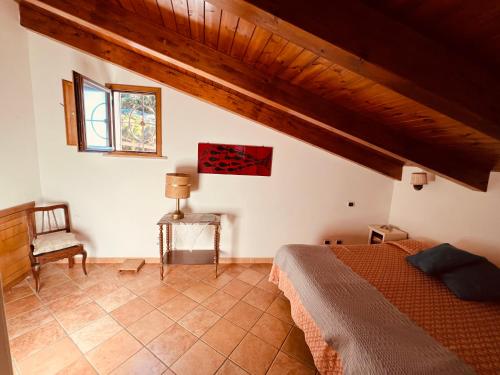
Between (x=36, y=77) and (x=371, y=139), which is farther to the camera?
(x=36, y=77)

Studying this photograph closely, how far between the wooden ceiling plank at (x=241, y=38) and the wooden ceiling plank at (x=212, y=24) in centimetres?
13

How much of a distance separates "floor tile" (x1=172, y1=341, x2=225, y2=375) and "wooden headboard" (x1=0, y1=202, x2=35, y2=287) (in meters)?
2.15

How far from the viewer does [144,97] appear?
2664mm

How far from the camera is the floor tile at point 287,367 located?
1.56 meters

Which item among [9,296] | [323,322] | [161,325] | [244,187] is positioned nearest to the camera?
[323,322]

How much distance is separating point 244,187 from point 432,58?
7.45 ft

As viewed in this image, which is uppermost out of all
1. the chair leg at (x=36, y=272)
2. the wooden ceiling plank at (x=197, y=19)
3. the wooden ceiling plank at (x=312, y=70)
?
the wooden ceiling plank at (x=197, y=19)

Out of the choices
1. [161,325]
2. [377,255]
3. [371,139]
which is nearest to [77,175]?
[161,325]

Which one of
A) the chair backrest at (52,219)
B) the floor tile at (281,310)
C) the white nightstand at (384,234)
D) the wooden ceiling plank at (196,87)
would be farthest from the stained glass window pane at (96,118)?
the white nightstand at (384,234)

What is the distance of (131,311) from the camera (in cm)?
207

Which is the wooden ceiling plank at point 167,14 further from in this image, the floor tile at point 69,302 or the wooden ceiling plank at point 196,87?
the floor tile at point 69,302

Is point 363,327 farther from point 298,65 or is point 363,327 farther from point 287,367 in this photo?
point 298,65

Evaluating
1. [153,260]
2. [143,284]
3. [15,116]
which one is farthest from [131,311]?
[15,116]

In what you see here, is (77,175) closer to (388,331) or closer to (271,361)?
(271,361)
